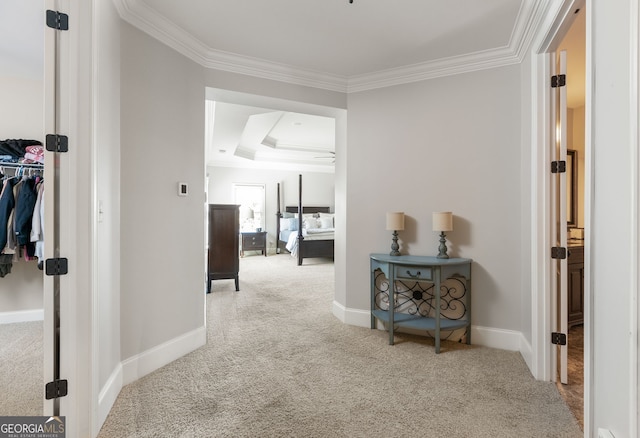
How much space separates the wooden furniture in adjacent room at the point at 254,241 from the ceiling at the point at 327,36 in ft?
18.4

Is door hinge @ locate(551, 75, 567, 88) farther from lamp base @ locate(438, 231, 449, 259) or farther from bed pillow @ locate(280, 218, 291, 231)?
bed pillow @ locate(280, 218, 291, 231)

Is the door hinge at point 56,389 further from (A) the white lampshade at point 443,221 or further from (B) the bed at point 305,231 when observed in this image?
(B) the bed at point 305,231

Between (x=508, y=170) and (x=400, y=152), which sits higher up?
(x=400, y=152)

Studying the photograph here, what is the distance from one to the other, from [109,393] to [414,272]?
2.33m

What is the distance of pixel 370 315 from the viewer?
10.7 feet

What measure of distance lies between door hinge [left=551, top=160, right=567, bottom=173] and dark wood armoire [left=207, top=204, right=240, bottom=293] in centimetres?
390

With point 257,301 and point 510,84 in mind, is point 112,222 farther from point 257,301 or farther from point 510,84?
point 510,84

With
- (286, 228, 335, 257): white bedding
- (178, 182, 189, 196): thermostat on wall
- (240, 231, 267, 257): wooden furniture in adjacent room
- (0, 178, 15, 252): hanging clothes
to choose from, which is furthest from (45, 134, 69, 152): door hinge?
(240, 231, 267, 257): wooden furniture in adjacent room

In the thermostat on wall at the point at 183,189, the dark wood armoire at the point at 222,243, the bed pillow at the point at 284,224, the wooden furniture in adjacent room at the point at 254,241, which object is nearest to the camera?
the thermostat on wall at the point at 183,189

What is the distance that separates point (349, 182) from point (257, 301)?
6.93ft

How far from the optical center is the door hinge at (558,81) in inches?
86.2

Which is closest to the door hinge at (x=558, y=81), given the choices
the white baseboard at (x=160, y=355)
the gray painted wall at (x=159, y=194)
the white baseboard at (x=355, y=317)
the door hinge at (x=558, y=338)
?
the door hinge at (x=558, y=338)

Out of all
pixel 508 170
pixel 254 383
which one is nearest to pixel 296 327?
pixel 254 383

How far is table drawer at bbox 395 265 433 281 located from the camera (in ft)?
8.96
